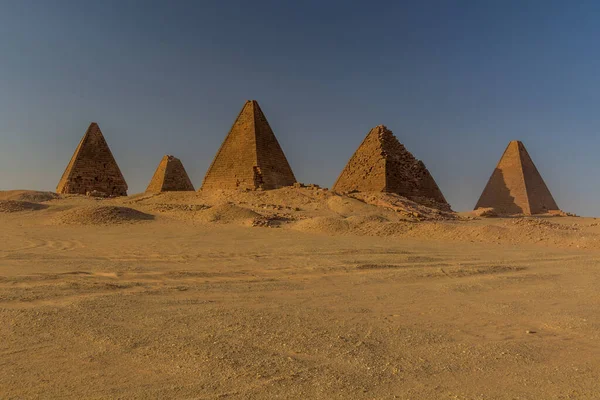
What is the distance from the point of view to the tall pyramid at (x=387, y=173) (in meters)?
19.5

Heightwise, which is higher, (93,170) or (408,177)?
(93,170)

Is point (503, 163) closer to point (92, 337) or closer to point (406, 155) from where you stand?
point (406, 155)

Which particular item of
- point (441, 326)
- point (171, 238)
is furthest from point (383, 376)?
point (171, 238)

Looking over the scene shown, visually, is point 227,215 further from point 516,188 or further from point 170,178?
point 516,188

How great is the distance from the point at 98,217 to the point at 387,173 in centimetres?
1195

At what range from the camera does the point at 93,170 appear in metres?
23.5

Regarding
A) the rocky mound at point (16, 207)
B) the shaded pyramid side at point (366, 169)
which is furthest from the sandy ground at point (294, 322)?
the shaded pyramid side at point (366, 169)

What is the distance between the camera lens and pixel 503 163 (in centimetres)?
2869

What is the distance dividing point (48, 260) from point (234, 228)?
5.40 metres

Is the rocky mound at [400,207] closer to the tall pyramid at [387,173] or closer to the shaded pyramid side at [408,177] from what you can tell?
the tall pyramid at [387,173]

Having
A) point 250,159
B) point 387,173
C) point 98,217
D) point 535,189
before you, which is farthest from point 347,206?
point 535,189

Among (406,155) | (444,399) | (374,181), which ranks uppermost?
(406,155)

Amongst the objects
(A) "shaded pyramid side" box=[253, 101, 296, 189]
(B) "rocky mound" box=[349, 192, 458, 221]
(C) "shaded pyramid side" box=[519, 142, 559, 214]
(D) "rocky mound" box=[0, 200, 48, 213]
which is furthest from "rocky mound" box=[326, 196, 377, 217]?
(C) "shaded pyramid side" box=[519, 142, 559, 214]

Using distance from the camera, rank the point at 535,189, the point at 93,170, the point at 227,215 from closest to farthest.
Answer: the point at 227,215 → the point at 93,170 → the point at 535,189
